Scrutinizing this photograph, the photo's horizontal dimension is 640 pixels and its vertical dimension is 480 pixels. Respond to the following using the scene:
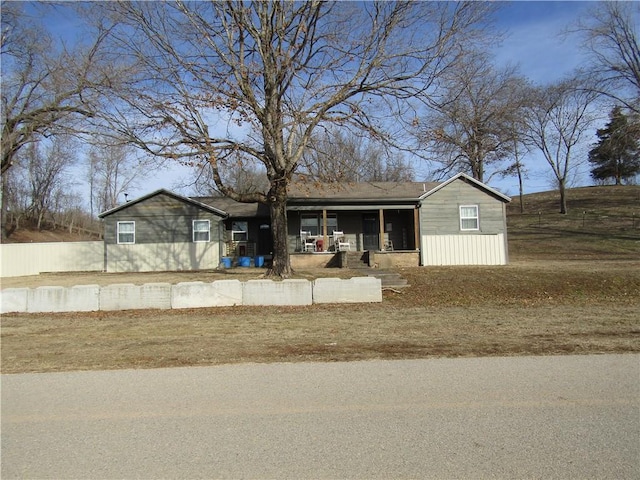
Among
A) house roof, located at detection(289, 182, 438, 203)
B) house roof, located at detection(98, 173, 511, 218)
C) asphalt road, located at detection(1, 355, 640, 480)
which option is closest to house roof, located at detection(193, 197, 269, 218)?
house roof, located at detection(98, 173, 511, 218)

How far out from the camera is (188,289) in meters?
12.4

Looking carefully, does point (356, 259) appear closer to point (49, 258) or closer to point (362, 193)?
point (362, 193)

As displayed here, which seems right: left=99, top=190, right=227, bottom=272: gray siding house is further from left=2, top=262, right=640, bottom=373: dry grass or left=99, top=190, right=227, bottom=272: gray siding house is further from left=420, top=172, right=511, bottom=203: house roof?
left=2, top=262, right=640, bottom=373: dry grass

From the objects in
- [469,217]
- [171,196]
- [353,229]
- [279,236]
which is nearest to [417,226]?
[469,217]

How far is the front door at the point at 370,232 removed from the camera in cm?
2645

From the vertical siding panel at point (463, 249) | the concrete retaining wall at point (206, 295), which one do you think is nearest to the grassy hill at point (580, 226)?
the vertical siding panel at point (463, 249)

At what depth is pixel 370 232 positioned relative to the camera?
26.7m

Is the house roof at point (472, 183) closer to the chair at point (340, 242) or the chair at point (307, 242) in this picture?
the chair at point (340, 242)

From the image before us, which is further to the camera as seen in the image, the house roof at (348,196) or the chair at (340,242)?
the chair at (340,242)

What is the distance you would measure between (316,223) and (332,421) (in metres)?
21.8

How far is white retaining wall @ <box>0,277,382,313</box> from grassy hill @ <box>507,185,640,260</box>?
776 inches

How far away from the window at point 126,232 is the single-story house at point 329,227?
0.05 metres

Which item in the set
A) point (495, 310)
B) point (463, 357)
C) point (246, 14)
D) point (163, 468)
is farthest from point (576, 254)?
point (163, 468)

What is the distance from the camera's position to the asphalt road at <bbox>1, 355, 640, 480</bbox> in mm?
3566
